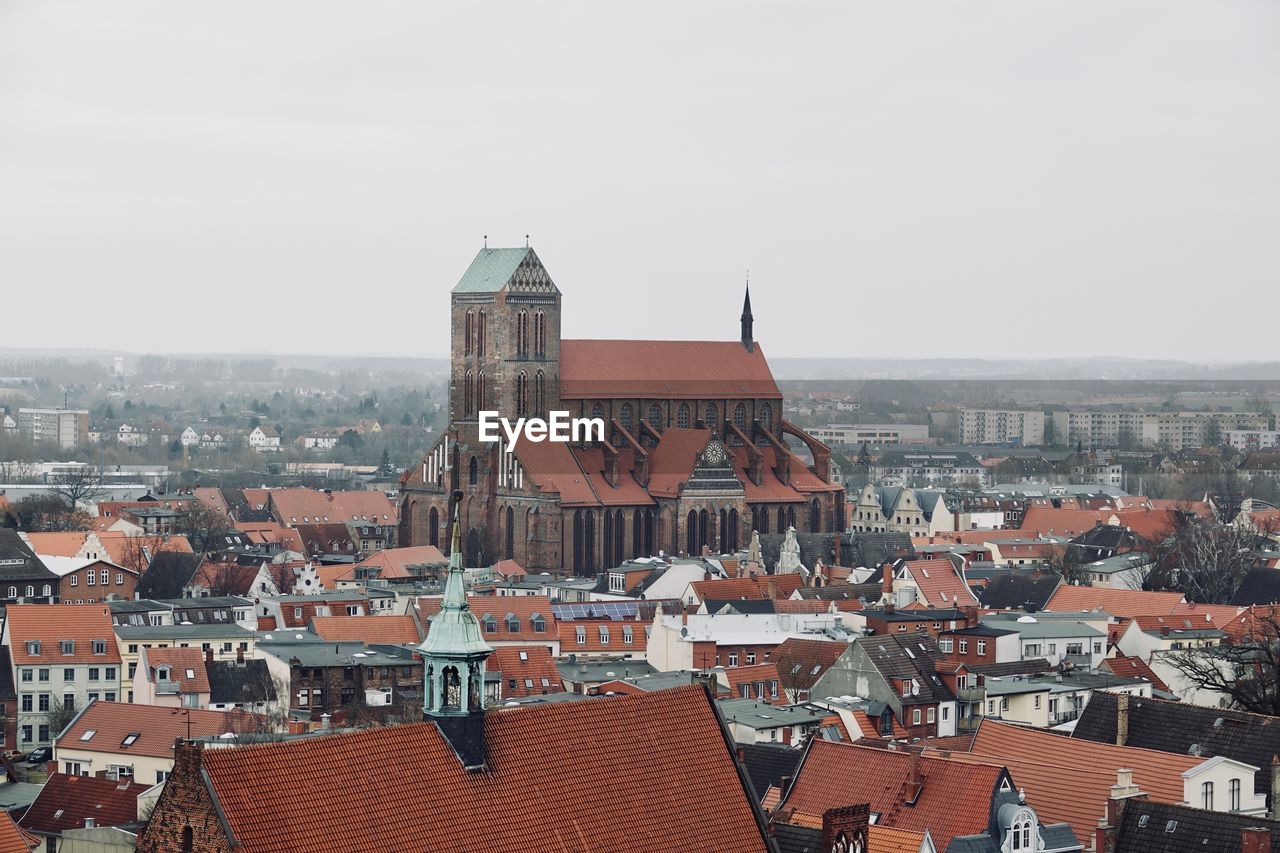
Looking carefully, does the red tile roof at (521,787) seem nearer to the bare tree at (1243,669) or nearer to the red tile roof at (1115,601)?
the bare tree at (1243,669)

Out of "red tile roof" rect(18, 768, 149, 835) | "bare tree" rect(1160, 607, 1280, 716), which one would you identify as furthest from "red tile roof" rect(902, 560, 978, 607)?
"red tile roof" rect(18, 768, 149, 835)

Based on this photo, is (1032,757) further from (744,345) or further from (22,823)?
(744,345)

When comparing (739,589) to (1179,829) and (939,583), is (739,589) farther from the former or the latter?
(1179,829)

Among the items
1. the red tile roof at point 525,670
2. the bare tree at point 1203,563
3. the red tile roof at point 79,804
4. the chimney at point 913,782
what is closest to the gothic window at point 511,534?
the bare tree at point 1203,563

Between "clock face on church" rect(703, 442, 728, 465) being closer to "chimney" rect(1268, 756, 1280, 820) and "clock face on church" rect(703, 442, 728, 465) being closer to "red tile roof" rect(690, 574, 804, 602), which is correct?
"red tile roof" rect(690, 574, 804, 602)

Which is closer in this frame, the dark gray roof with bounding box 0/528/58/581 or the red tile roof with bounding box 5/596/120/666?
the red tile roof with bounding box 5/596/120/666

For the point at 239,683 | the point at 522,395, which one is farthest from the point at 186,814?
the point at 522,395
